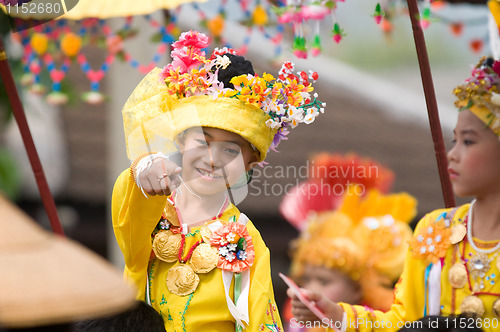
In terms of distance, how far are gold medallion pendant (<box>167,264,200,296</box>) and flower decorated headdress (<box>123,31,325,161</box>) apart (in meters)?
0.37

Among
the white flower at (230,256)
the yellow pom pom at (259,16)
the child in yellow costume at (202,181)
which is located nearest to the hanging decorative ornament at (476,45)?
the yellow pom pom at (259,16)

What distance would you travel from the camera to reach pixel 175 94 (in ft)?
7.38

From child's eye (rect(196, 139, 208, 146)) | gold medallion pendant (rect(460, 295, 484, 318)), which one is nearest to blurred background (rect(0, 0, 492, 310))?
child's eye (rect(196, 139, 208, 146))

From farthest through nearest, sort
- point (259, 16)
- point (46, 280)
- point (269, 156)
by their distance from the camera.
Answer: point (269, 156), point (259, 16), point (46, 280)

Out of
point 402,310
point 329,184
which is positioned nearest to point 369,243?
point 329,184

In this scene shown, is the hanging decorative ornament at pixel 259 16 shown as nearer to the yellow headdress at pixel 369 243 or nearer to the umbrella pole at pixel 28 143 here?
the yellow headdress at pixel 369 243

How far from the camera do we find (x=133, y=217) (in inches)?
84.5

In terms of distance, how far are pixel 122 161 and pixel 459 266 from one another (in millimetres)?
2027

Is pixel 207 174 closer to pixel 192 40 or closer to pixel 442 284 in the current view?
pixel 192 40

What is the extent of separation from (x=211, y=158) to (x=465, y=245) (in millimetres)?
784

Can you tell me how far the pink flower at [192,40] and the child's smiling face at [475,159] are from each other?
0.80 meters

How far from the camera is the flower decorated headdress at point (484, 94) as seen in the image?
209 centimetres

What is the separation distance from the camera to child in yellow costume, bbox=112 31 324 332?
7.19ft

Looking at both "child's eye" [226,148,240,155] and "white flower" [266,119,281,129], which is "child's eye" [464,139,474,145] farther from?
"child's eye" [226,148,240,155]
